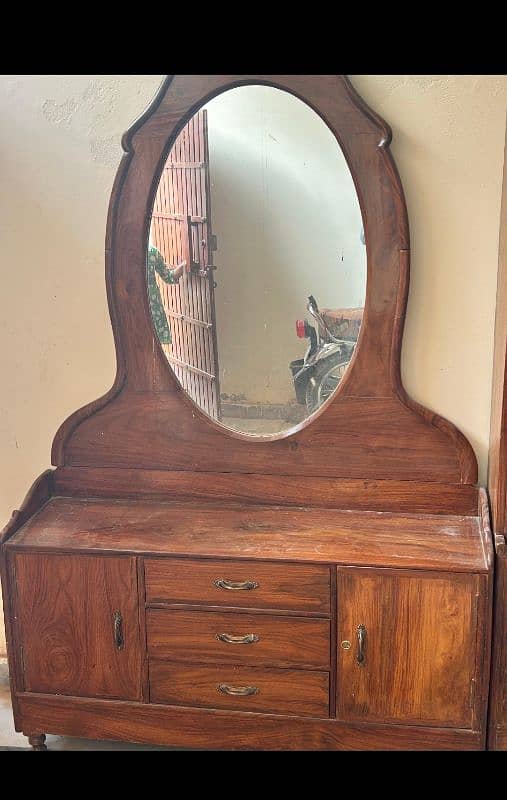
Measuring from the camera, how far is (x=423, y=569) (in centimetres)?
166

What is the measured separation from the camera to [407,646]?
5.62 feet

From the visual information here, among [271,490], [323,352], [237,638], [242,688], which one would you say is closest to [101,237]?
[323,352]

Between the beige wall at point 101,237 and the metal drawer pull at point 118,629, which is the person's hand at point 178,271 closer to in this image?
the beige wall at point 101,237

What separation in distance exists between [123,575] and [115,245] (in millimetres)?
746

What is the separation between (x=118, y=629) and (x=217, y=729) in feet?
1.02

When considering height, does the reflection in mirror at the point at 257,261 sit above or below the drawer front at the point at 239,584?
above

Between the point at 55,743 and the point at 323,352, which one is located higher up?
the point at 323,352

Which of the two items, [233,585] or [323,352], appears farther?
[323,352]

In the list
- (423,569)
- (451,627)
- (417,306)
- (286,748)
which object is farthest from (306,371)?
(286,748)

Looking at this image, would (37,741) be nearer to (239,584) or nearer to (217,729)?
(217,729)

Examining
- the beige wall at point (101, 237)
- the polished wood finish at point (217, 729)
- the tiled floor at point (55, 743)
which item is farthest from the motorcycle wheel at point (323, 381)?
the tiled floor at point (55, 743)

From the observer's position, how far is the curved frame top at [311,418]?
5.77ft

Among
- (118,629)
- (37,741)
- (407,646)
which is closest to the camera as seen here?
(407,646)

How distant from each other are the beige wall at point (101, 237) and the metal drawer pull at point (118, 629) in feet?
1.64
